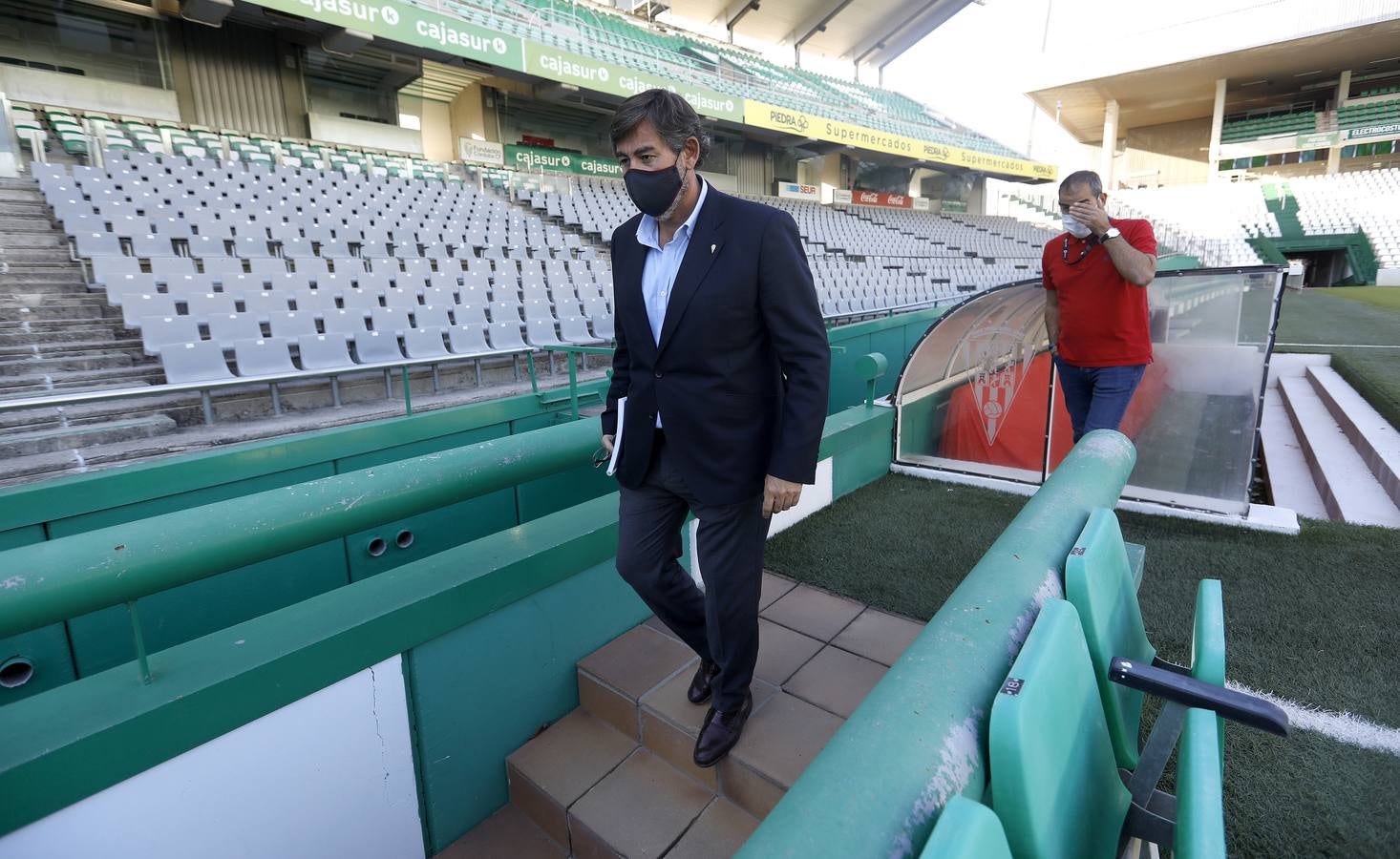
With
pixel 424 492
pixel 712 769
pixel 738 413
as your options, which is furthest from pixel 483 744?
pixel 738 413

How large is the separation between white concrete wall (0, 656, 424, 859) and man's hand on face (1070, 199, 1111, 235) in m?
2.93

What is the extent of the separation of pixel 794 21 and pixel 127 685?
3338 centimetres

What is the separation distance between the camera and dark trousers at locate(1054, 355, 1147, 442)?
2.84m

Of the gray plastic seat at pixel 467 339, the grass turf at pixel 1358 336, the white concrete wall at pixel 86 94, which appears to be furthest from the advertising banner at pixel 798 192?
the gray plastic seat at pixel 467 339

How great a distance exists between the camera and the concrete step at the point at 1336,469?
332cm

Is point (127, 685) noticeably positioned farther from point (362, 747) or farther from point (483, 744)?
point (483, 744)

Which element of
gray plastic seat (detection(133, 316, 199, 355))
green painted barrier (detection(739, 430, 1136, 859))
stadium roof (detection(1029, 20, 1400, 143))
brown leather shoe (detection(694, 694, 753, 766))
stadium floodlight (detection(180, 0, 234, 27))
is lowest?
brown leather shoe (detection(694, 694, 753, 766))

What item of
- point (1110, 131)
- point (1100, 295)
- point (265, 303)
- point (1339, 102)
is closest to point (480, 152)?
point (265, 303)

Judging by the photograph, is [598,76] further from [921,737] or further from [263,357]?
[921,737]

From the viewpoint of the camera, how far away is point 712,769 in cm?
179

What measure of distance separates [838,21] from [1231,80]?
59.7 ft

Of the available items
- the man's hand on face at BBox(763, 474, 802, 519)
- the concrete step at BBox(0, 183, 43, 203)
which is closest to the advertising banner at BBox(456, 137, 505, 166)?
the concrete step at BBox(0, 183, 43, 203)

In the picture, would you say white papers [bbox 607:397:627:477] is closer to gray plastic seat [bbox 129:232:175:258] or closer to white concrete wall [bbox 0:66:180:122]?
gray plastic seat [bbox 129:232:175:258]

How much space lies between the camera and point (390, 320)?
618cm
